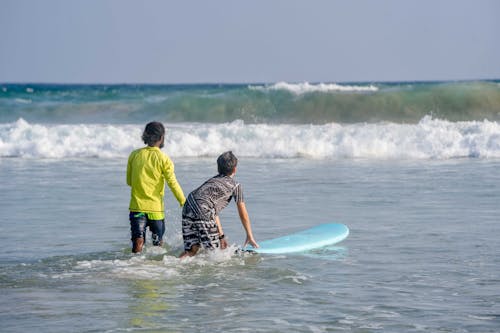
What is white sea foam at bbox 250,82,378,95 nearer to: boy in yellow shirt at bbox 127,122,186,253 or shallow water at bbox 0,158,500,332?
shallow water at bbox 0,158,500,332

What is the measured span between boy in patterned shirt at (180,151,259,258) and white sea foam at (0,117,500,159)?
10.9 meters

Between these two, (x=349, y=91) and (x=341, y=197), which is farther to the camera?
(x=349, y=91)

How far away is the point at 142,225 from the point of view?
6.97 metres

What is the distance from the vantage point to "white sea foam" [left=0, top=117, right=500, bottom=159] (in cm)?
1814

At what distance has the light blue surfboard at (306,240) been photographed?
295 inches

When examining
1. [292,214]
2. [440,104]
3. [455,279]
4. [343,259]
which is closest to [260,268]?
[343,259]

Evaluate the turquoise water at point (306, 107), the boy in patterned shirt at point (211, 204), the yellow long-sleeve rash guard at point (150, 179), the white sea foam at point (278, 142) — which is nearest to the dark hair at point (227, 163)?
the boy in patterned shirt at point (211, 204)

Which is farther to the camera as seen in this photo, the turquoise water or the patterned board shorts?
the turquoise water

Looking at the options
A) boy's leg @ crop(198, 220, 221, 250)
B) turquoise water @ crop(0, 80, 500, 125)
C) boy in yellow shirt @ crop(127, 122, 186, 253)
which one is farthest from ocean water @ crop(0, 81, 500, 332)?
turquoise water @ crop(0, 80, 500, 125)

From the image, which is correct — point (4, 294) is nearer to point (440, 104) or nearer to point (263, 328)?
point (263, 328)

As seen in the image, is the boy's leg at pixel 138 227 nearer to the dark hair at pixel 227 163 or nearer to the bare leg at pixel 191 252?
the bare leg at pixel 191 252

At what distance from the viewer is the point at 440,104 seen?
29.4m

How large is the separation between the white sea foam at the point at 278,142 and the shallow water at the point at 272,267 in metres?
5.69

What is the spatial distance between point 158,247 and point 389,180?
21.4 ft
